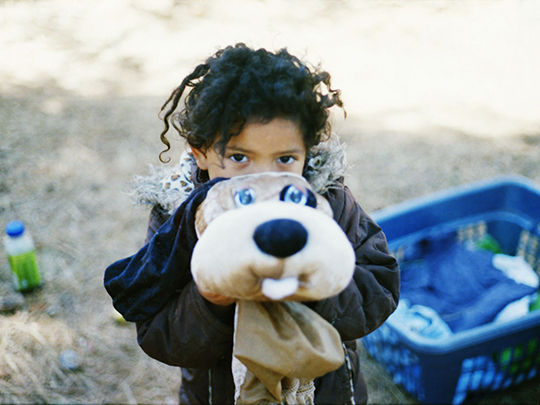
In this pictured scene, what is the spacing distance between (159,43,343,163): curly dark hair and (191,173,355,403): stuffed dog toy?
6.8 inches

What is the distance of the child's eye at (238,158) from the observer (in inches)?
38.4

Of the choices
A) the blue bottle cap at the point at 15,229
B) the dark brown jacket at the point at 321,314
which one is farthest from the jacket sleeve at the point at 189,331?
the blue bottle cap at the point at 15,229

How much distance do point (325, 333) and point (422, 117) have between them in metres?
3.28

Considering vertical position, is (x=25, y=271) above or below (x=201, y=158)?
below

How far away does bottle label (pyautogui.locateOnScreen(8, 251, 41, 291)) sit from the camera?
2.24 metres

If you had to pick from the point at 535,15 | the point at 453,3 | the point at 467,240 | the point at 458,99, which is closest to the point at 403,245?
the point at 467,240

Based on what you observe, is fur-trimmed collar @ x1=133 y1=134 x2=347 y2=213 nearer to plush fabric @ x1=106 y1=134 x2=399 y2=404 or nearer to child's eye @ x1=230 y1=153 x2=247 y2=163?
plush fabric @ x1=106 y1=134 x2=399 y2=404

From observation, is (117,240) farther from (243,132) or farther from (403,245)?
(243,132)

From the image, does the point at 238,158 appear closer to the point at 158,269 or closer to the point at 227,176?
the point at 227,176

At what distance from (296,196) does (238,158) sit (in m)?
0.24

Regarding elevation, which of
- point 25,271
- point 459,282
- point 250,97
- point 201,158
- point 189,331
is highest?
point 250,97

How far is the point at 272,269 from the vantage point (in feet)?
2.23

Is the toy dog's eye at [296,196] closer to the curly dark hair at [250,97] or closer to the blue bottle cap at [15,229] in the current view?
the curly dark hair at [250,97]

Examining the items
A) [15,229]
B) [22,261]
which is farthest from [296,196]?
[22,261]
